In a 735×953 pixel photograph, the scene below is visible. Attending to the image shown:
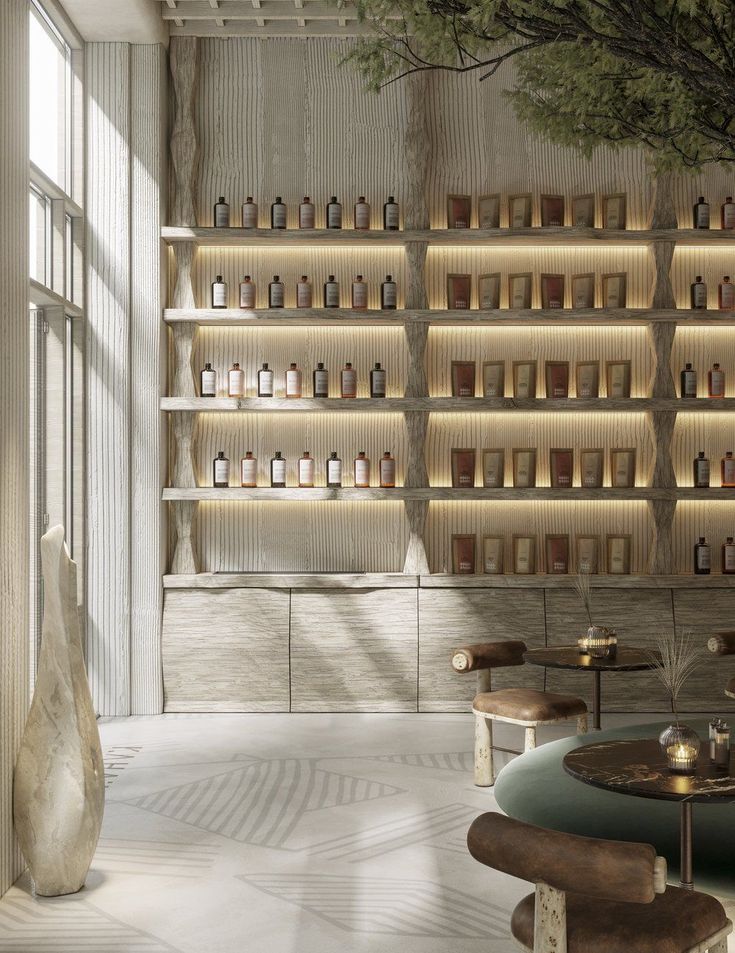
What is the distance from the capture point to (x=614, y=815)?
4.02m

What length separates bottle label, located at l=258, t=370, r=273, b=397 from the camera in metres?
6.45

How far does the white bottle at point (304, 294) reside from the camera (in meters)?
6.42

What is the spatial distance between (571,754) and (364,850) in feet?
3.52

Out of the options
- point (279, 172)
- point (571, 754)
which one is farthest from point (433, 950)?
point (279, 172)

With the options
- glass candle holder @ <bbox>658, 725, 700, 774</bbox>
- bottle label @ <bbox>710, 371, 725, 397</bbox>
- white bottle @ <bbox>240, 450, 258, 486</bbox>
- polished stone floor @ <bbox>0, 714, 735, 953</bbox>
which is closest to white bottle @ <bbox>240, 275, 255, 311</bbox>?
white bottle @ <bbox>240, 450, 258, 486</bbox>

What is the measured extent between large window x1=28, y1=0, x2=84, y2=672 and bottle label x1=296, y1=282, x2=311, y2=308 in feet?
4.41

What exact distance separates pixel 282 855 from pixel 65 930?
0.89 m

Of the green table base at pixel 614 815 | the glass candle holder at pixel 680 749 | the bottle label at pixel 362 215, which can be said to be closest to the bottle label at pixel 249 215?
the bottle label at pixel 362 215

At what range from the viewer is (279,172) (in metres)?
6.63

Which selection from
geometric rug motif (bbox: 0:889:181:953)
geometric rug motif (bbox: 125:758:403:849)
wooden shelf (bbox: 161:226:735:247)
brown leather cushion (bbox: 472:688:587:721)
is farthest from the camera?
wooden shelf (bbox: 161:226:735:247)

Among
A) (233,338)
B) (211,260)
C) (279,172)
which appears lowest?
(233,338)

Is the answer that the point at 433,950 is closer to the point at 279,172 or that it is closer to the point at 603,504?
the point at 603,504

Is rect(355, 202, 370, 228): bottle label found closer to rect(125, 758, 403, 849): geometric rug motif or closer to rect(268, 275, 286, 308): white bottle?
rect(268, 275, 286, 308): white bottle

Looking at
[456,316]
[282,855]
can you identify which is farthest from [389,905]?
[456,316]
